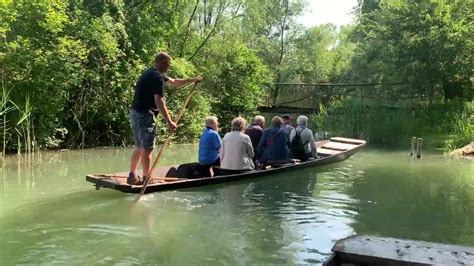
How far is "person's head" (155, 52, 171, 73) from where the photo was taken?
Result: 7.01 meters

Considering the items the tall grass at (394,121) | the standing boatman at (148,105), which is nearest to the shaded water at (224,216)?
the standing boatman at (148,105)

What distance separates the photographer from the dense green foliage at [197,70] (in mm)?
12102

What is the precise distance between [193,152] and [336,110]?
684 cm

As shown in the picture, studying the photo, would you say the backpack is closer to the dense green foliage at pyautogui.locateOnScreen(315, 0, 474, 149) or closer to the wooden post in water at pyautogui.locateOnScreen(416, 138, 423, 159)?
the wooden post in water at pyautogui.locateOnScreen(416, 138, 423, 159)

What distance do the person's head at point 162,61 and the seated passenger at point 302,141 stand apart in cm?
414

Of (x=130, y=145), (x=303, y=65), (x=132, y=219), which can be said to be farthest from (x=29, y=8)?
(x=303, y=65)

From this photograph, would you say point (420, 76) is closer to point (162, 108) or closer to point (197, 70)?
point (197, 70)

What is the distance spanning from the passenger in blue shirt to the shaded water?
0.53 m

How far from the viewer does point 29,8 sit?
475 inches

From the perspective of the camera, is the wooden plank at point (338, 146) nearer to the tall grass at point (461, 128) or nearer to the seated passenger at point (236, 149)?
the tall grass at point (461, 128)

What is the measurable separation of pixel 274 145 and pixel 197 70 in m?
9.41

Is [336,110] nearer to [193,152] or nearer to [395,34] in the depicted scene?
[395,34]

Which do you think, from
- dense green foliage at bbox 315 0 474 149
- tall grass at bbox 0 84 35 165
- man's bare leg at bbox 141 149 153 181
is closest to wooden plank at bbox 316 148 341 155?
dense green foliage at bbox 315 0 474 149

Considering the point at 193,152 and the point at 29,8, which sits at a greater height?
the point at 29,8
